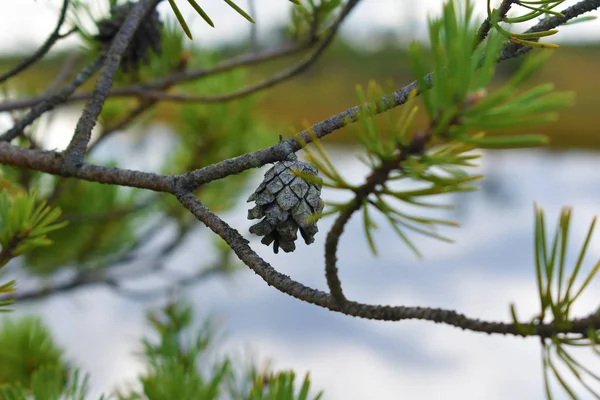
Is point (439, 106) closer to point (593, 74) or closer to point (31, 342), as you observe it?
point (31, 342)

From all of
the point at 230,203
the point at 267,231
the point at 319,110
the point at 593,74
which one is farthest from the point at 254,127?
the point at 593,74

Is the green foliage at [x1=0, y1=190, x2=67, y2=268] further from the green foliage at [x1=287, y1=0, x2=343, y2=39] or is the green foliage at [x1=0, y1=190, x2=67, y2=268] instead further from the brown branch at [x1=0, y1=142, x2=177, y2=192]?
the green foliage at [x1=287, y1=0, x2=343, y2=39]

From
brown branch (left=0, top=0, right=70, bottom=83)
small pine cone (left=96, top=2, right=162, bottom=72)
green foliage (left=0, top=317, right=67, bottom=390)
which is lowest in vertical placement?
green foliage (left=0, top=317, right=67, bottom=390)

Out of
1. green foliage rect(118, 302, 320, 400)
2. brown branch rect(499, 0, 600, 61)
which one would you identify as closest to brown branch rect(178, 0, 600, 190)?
brown branch rect(499, 0, 600, 61)

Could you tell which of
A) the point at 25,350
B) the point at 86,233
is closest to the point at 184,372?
the point at 25,350

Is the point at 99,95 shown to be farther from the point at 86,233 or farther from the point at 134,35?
the point at 86,233
